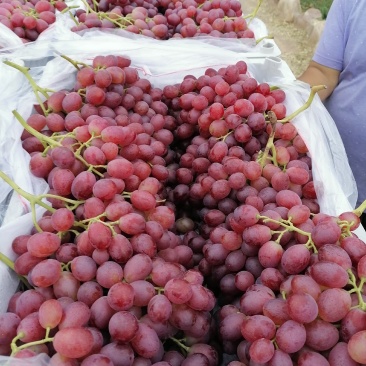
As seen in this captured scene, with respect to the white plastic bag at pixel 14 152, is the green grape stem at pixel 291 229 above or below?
above

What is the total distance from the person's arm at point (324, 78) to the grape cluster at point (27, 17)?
1.05m

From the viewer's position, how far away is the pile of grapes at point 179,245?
645 millimetres

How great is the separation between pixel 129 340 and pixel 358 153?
1236 millimetres

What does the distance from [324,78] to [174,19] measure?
654mm

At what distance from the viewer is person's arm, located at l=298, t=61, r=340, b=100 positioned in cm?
163

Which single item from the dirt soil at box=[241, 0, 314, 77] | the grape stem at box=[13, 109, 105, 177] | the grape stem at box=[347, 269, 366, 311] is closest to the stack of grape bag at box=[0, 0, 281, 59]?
the grape stem at box=[13, 109, 105, 177]

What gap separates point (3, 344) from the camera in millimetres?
659

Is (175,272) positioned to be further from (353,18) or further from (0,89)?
(353,18)

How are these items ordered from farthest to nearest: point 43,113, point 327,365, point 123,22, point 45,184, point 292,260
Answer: point 123,22, point 43,113, point 45,184, point 292,260, point 327,365

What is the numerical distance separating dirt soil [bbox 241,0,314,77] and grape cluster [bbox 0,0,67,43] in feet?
8.36

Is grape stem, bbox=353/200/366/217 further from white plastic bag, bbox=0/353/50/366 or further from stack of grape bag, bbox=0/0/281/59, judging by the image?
stack of grape bag, bbox=0/0/281/59

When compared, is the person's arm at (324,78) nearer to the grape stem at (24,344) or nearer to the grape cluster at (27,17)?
the grape cluster at (27,17)

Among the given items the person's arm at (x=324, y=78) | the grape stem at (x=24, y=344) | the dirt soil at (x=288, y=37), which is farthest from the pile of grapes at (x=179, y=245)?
the dirt soil at (x=288, y=37)

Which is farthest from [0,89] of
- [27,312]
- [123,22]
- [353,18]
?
[353,18]
